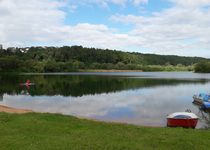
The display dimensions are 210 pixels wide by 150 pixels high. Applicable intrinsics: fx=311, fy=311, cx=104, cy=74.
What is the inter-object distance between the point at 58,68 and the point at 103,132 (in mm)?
176497

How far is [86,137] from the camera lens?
14977 millimetres

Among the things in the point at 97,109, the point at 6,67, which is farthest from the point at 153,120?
the point at 6,67

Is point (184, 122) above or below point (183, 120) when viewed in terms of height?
below

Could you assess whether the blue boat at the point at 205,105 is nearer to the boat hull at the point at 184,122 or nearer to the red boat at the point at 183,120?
the red boat at the point at 183,120

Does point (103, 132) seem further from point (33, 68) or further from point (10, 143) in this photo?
point (33, 68)

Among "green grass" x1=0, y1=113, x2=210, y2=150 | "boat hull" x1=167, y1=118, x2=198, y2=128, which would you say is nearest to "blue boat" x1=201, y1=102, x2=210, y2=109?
"boat hull" x1=167, y1=118, x2=198, y2=128

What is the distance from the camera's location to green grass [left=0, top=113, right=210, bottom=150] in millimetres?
13281

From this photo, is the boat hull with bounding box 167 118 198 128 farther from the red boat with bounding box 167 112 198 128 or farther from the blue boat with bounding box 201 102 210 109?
the blue boat with bounding box 201 102 210 109

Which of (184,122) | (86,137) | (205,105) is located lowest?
(205,105)

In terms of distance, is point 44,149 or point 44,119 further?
point 44,119

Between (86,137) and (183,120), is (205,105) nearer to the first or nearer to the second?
(183,120)

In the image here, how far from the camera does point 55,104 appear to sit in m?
44.0

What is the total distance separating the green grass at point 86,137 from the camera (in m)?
13.3

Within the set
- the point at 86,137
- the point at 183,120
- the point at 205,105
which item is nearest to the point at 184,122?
the point at 183,120
